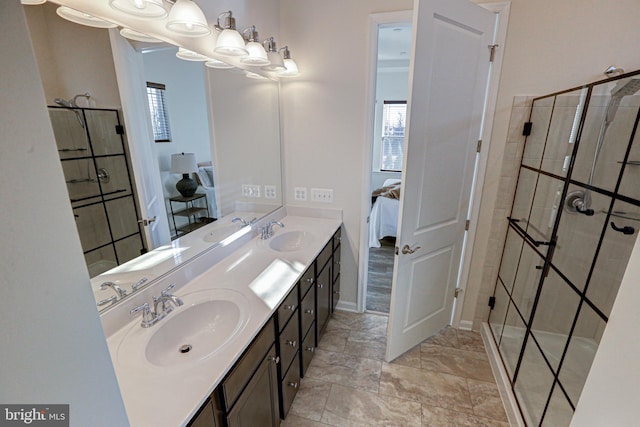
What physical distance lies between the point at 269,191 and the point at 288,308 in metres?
1.17

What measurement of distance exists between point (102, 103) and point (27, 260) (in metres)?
0.89

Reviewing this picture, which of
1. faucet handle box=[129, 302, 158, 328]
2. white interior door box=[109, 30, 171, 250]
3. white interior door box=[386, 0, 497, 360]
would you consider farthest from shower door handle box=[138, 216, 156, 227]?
white interior door box=[386, 0, 497, 360]

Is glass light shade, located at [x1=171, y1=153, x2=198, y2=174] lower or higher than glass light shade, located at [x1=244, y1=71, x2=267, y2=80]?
lower

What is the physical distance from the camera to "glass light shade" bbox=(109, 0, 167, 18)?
107 cm

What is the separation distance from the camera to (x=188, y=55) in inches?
57.4

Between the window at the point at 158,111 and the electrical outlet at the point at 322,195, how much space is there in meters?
1.33

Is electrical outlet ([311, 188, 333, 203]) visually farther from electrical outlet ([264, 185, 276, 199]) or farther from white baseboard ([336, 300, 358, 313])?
white baseboard ([336, 300, 358, 313])

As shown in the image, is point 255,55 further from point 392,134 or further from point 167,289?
point 392,134

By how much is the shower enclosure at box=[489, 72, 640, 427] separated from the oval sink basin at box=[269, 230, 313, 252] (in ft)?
4.82

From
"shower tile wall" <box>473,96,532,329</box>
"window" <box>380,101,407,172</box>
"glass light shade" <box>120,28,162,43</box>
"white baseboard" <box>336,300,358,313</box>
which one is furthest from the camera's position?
"window" <box>380,101,407,172</box>

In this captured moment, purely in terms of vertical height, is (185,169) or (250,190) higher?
(185,169)

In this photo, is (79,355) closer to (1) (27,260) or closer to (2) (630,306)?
(1) (27,260)

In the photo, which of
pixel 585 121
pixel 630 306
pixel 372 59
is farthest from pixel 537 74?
pixel 630 306

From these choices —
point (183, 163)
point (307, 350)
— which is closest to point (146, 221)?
point (183, 163)
